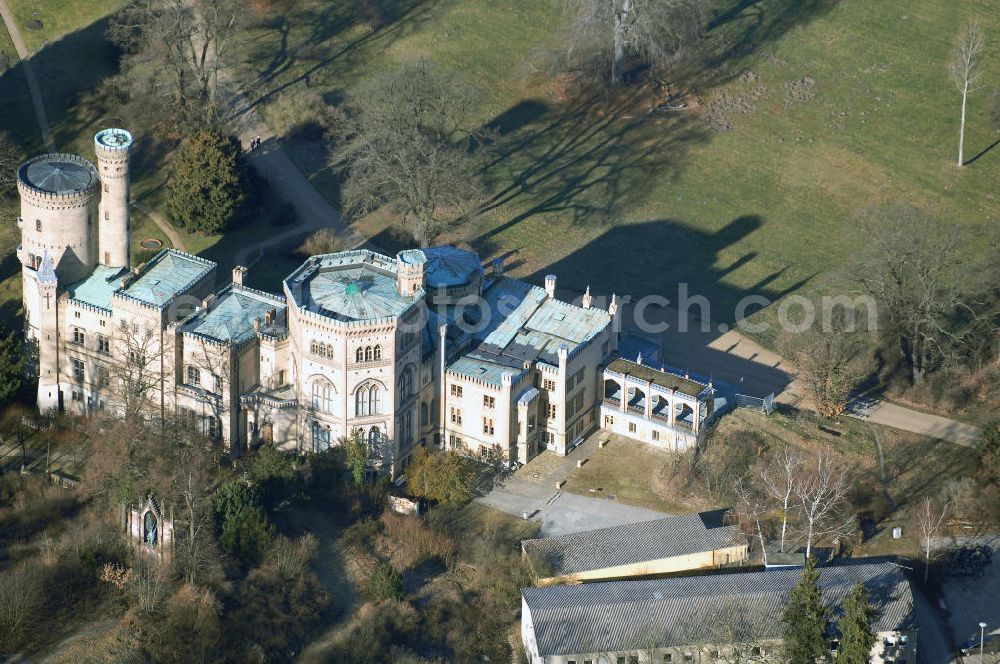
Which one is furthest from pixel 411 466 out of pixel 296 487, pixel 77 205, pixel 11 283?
pixel 11 283

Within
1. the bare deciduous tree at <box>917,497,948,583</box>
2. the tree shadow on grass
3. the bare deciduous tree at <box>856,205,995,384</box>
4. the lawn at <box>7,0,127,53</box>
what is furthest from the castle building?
the lawn at <box>7,0,127,53</box>

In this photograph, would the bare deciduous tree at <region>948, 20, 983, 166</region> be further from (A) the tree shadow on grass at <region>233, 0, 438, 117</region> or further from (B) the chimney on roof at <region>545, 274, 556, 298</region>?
(B) the chimney on roof at <region>545, 274, 556, 298</region>

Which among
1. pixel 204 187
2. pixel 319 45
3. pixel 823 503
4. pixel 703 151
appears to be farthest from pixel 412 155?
pixel 823 503

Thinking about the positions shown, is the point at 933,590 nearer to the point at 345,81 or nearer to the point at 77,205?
the point at 77,205

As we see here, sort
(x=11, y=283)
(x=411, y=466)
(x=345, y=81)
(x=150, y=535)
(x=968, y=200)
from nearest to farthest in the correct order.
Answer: (x=150, y=535), (x=411, y=466), (x=11, y=283), (x=968, y=200), (x=345, y=81)

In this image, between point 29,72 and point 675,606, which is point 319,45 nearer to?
point 29,72

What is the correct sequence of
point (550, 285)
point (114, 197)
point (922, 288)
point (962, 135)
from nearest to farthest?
1. point (114, 197)
2. point (550, 285)
3. point (922, 288)
4. point (962, 135)
